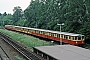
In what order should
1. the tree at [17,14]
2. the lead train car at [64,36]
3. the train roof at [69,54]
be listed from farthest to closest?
the tree at [17,14] → the lead train car at [64,36] → the train roof at [69,54]

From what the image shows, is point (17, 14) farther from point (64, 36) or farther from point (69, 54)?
point (69, 54)

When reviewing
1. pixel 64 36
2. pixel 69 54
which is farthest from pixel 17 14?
pixel 69 54

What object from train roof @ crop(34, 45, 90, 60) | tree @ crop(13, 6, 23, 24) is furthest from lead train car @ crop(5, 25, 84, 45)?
tree @ crop(13, 6, 23, 24)

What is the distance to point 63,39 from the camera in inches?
1313

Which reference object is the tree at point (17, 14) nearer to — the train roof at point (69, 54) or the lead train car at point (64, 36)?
the lead train car at point (64, 36)

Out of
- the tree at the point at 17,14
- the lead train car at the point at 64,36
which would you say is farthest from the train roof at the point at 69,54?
the tree at the point at 17,14

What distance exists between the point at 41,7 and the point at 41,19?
7.06 metres

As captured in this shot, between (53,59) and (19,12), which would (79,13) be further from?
(19,12)

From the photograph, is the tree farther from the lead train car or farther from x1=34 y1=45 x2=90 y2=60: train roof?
x1=34 y1=45 x2=90 y2=60: train roof

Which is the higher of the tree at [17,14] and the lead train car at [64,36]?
the tree at [17,14]

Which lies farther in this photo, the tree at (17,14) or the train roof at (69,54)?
the tree at (17,14)

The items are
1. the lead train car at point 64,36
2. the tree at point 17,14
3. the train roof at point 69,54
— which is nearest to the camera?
the train roof at point 69,54

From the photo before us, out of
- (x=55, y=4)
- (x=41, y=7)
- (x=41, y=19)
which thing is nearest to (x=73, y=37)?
(x=55, y=4)

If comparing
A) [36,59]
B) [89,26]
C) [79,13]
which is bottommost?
[36,59]
